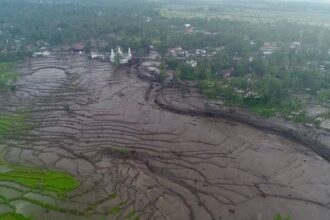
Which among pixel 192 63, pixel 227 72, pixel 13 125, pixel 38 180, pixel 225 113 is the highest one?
pixel 192 63

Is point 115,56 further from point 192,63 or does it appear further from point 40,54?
point 40,54

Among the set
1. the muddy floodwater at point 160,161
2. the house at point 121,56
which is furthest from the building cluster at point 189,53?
the muddy floodwater at point 160,161

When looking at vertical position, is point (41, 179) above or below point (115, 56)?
below

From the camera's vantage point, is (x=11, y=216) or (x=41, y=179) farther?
(x=41, y=179)

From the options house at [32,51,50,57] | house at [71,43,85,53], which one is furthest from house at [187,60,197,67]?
house at [32,51,50,57]

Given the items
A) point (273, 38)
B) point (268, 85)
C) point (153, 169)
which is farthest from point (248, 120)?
point (273, 38)

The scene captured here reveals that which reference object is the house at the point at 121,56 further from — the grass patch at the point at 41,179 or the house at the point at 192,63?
the grass patch at the point at 41,179

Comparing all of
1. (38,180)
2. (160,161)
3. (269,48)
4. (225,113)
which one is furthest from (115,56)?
(38,180)
